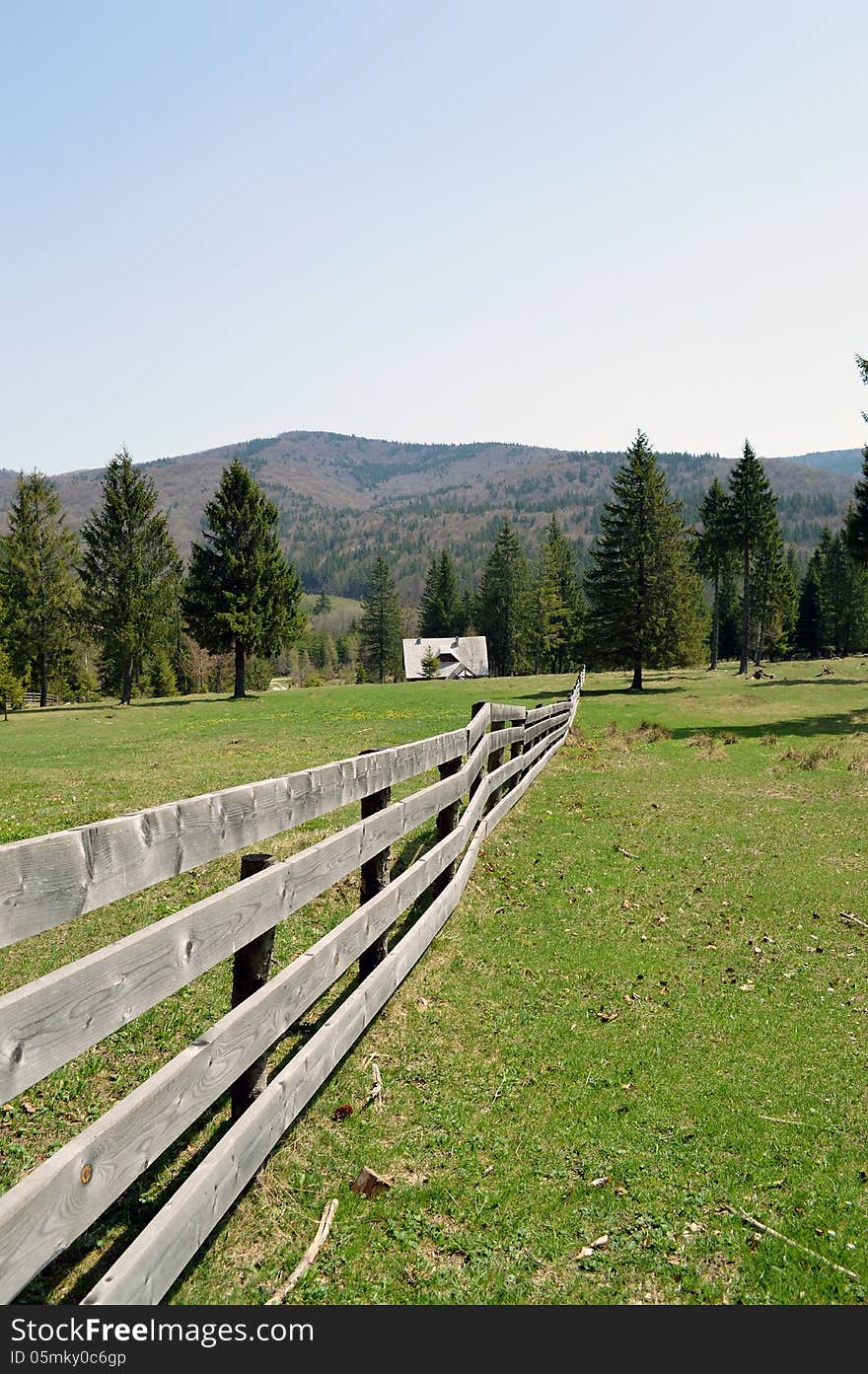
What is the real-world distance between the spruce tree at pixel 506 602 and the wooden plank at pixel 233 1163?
88.2m

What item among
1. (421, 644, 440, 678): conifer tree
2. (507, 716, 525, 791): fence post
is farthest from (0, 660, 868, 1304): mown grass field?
(421, 644, 440, 678): conifer tree

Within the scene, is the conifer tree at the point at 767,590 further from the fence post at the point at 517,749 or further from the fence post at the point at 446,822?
the fence post at the point at 446,822

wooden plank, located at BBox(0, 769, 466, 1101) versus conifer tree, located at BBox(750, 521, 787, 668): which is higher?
conifer tree, located at BBox(750, 521, 787, 668)

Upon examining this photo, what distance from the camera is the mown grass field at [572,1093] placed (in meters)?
3.38

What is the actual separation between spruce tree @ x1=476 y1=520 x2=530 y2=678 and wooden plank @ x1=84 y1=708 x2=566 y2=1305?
88.2 meters

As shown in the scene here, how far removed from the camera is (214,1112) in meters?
4.29

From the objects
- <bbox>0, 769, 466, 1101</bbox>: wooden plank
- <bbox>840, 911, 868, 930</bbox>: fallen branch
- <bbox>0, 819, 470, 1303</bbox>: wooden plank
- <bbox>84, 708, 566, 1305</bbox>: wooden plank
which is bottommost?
<bbox>840, 911, 868, 930</bbox>: fallen branch

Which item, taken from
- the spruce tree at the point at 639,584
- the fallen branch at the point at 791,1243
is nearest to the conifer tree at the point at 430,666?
the spruce tree at the point at 639,584

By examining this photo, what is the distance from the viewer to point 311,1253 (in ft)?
11.0

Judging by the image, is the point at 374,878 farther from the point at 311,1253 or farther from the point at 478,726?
the point at 478,726

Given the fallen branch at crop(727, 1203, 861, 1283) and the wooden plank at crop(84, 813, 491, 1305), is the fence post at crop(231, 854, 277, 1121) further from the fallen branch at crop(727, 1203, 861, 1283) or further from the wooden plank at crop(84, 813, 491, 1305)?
the fallen branch at crop(727, 1203, 861, 1283)

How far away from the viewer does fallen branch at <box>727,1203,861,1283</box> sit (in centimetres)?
339

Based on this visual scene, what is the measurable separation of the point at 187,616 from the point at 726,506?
139 feet

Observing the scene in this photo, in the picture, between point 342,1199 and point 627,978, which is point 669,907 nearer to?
point 627,978
